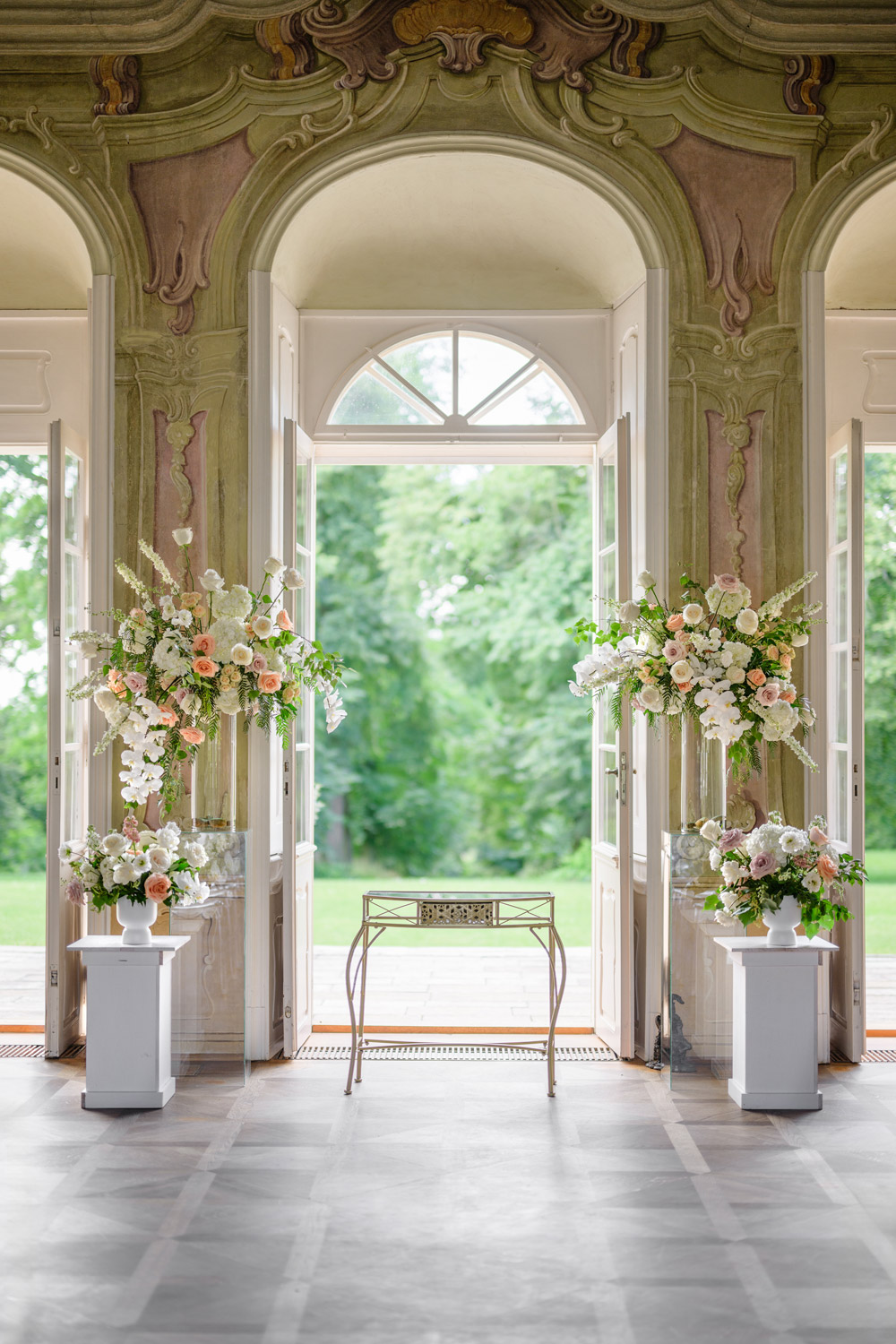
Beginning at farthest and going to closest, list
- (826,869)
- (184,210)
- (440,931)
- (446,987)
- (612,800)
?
(440,931), (446,987), (612,800), (184,210), (826,869)

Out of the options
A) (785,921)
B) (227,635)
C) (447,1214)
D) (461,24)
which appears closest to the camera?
(447,1214)

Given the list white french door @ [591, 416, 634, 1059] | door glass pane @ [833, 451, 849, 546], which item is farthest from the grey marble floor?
door glass pane @ [833, 451, 849, 546]

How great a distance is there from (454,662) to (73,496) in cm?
1010

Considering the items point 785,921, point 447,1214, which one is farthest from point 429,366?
point 447,1214

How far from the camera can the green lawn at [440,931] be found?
31.7 ft

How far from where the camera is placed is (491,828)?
603 inches

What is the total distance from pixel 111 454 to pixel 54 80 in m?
1.67

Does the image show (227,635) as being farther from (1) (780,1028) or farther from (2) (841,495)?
(2) (841,495)

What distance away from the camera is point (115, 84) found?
5.25 meters

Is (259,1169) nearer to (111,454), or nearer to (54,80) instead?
(111,454)

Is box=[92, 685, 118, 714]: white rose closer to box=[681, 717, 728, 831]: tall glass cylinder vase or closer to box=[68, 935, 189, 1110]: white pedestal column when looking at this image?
box=[68, 935, 189, 1110]: white pedestal column

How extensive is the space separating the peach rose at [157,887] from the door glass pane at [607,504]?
2.56 metres

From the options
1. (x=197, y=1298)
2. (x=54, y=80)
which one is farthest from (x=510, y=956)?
(x=54, y=80)

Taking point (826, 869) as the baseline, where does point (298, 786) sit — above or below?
above
